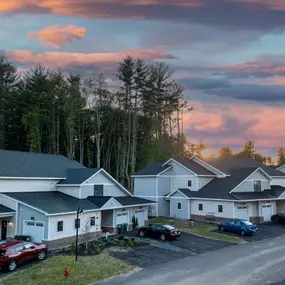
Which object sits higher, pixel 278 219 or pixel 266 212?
pixel 266 212

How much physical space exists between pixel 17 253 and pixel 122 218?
57.3 feet

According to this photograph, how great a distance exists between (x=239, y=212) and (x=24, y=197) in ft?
83.6

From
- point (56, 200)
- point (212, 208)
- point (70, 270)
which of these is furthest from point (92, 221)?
point (212, 208)

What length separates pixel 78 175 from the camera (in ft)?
149

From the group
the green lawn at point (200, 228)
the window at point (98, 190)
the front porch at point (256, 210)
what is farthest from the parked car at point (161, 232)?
the front porch at point (256, 210)

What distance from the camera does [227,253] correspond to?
107 ft

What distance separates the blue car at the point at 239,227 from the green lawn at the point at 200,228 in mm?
1627

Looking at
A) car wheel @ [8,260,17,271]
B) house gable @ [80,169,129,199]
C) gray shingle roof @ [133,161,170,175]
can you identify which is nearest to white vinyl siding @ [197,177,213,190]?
gray shingle roof @ [133,161,170,175]

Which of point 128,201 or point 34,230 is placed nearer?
point 34,230

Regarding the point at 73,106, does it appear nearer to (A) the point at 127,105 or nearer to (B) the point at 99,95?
(B) the point at 99,95

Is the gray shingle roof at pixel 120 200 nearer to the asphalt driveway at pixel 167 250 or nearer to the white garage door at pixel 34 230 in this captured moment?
the asphalt driveway at pixel 167 250

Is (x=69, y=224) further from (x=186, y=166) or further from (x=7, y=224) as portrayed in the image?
(x=186, y=166)

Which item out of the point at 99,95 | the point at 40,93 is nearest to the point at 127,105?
the point at 99,95

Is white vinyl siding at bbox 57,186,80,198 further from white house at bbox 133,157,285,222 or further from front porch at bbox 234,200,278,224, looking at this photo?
front porch at bbox 234,200,278,224
